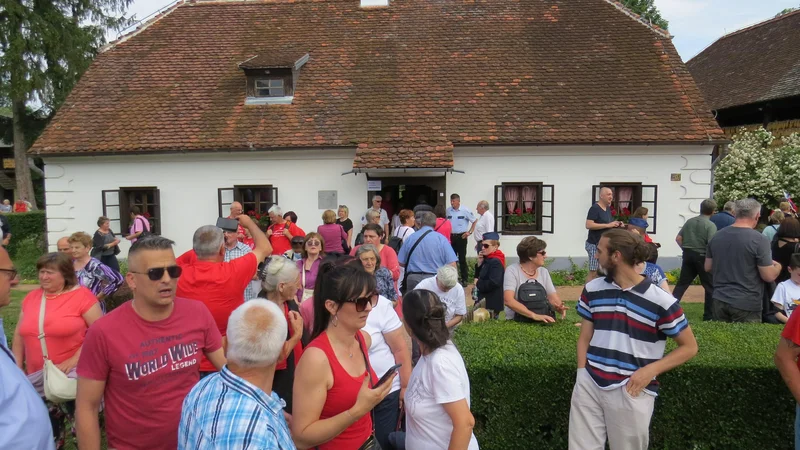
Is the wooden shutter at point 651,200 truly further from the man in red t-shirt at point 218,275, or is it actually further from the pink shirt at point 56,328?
the pink shirt at point 56,328

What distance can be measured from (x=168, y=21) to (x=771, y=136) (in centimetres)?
2133

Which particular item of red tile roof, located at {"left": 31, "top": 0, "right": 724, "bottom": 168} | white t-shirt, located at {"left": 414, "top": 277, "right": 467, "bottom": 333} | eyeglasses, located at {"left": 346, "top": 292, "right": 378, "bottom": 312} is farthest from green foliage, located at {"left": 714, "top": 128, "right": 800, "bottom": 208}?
eyeglasses, located at {"left": 346, "top": 292, "right": 378, "bottom": 312}

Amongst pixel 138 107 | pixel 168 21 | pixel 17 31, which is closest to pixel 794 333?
pixel 138 107

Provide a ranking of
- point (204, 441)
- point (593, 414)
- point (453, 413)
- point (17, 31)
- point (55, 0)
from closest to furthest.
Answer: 1. point (204, 441)
2. point (453, 413)
3. point (593, 414)
4. point (17, 31)
5. point (55, 0)

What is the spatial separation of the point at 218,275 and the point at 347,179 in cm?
953

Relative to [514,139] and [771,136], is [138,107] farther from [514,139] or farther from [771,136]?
[771,136]

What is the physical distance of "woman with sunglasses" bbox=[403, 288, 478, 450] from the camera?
8.28ft

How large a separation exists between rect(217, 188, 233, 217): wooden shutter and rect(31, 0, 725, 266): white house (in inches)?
1.1

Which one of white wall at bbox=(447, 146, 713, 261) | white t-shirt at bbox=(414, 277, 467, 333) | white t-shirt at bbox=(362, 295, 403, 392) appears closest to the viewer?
white t-shirt at bbox=(362, 295, 403, 392)

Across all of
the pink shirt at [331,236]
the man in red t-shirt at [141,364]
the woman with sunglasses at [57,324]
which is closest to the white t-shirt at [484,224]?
the pink shirt at [331,236]

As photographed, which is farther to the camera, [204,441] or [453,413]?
[453,413]

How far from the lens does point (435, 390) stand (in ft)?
8.38

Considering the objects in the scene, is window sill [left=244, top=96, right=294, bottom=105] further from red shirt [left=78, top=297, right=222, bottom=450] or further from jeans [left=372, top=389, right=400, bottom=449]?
red shirt [left=78, top=297, right=222, bottom=450]

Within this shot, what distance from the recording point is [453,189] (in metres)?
13.2
